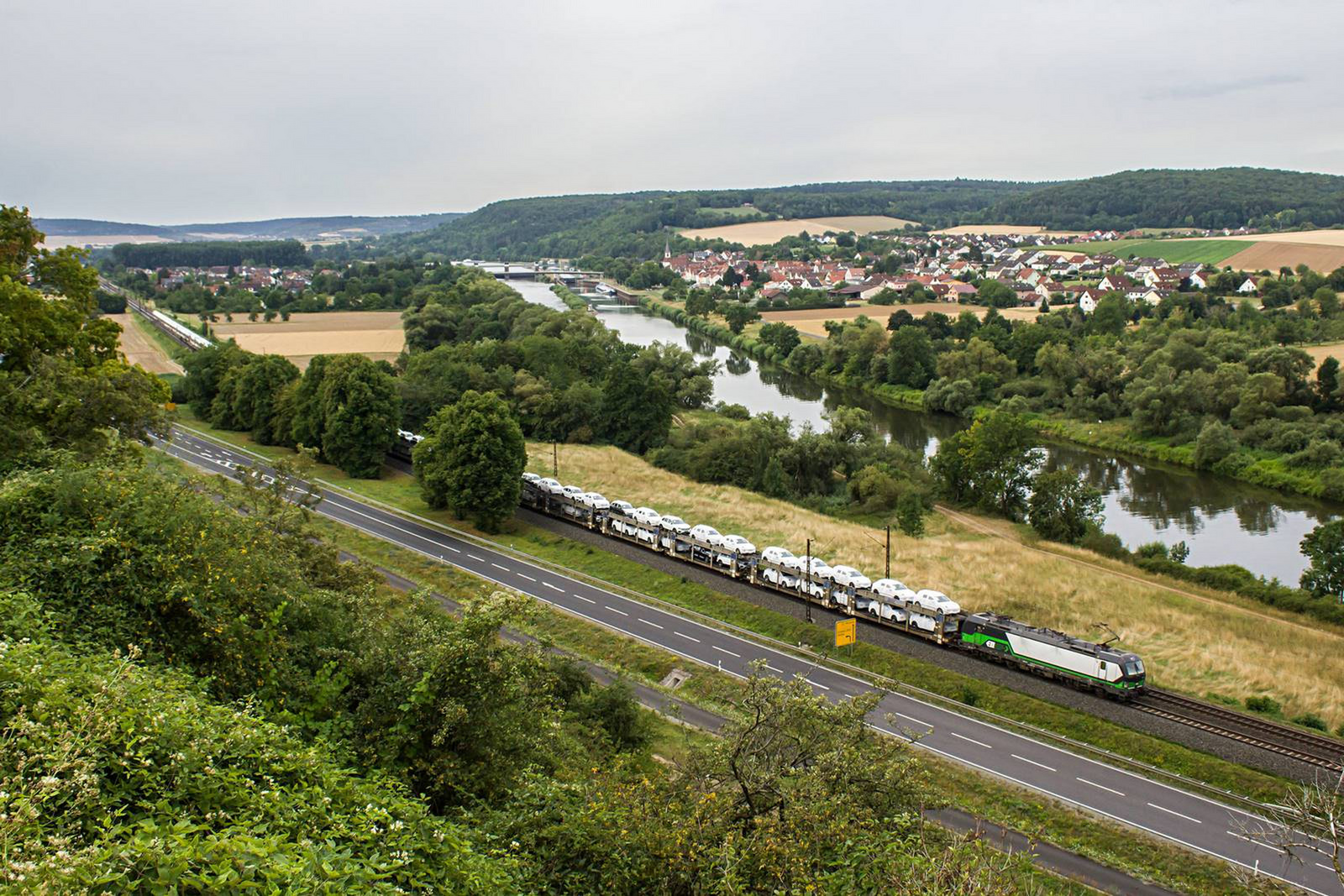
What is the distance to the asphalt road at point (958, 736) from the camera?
65.7 feet

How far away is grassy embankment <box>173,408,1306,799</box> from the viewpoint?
2522cm

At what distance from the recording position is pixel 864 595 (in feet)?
104

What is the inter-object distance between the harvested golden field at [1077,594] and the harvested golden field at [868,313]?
200 ft

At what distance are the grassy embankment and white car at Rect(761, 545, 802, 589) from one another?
1.74m

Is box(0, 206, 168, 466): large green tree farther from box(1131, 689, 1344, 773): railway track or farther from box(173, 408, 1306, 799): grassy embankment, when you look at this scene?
box(1131, 689, 1344, 773): railway track

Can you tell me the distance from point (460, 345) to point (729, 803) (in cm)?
6294

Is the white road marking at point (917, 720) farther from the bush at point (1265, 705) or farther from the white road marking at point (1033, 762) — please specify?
the bush at point (1265, 705)

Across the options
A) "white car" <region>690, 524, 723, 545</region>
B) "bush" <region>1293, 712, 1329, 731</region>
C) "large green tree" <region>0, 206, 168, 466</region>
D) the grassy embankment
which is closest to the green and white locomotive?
the grassy embankment

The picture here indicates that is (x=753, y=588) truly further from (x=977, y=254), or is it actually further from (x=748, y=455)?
(x=977, y=254)

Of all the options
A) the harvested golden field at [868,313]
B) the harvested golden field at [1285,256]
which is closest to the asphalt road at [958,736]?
the harvested golden field at [868,313]

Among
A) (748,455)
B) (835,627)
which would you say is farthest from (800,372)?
(835,627)

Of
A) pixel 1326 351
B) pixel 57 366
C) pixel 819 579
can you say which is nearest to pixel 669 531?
pixel 819 579

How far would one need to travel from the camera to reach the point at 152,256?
184 m

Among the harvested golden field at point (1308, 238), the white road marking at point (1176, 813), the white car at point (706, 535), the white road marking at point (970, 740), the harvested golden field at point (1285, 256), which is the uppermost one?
the harvested golden field at point (1308, 238)
